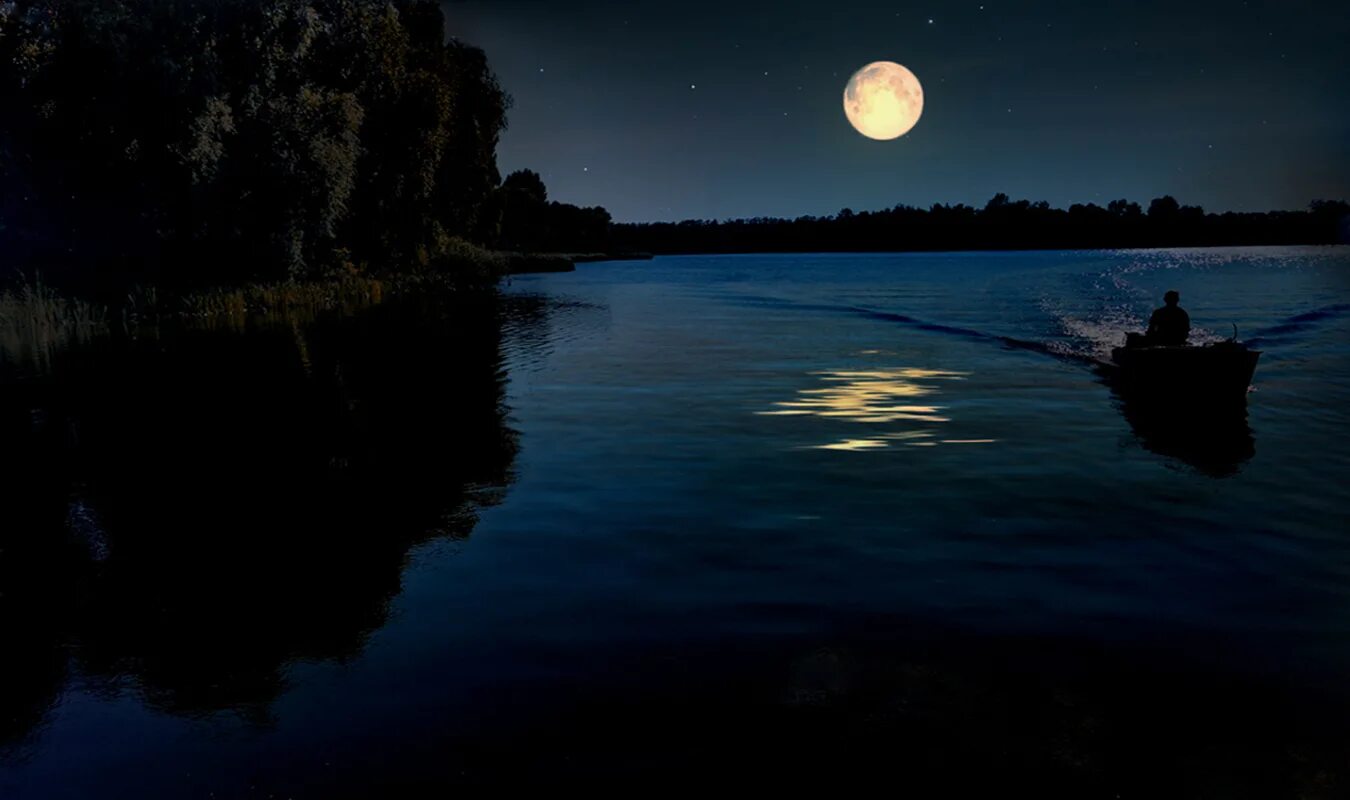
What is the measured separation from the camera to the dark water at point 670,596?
246 inches

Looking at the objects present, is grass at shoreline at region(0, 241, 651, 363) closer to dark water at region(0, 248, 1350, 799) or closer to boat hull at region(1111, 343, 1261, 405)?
dark water at region(0, 248, 1350, 799)

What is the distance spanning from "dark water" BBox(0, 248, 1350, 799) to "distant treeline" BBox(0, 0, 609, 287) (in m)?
21.6

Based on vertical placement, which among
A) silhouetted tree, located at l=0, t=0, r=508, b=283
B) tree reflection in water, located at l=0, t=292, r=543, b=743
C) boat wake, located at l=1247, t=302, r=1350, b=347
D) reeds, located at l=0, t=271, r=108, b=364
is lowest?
boat wake, located at l=1247, t=302, r=1350, b=347

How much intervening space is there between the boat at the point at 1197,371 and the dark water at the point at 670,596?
87 cm

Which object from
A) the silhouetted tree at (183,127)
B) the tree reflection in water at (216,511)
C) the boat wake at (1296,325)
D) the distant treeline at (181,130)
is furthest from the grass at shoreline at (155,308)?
the boat wake at (1296,325)

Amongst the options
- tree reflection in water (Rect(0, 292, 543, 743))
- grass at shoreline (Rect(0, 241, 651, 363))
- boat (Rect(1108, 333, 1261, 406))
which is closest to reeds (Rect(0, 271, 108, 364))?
grass at shoreline (Rect(0, 241, 651, 363))

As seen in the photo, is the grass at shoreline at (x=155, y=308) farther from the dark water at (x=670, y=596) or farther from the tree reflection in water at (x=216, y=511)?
the dark water at (x=670, y=596)

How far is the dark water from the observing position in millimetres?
6258

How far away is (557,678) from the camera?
737 centimetres

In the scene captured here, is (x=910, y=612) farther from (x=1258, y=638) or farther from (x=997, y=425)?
(x=997, y=425)

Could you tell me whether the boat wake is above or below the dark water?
below

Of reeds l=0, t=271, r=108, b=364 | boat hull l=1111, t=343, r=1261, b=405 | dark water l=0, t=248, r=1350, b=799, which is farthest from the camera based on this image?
reeds l=0, t=271, r=108, b=364

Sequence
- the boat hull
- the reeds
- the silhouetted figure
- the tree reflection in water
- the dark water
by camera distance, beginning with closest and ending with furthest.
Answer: the dark water, the tree reflection in water, the boat hull, the silhouetted figure, the reeds

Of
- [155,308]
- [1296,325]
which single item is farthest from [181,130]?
[1296,325]
